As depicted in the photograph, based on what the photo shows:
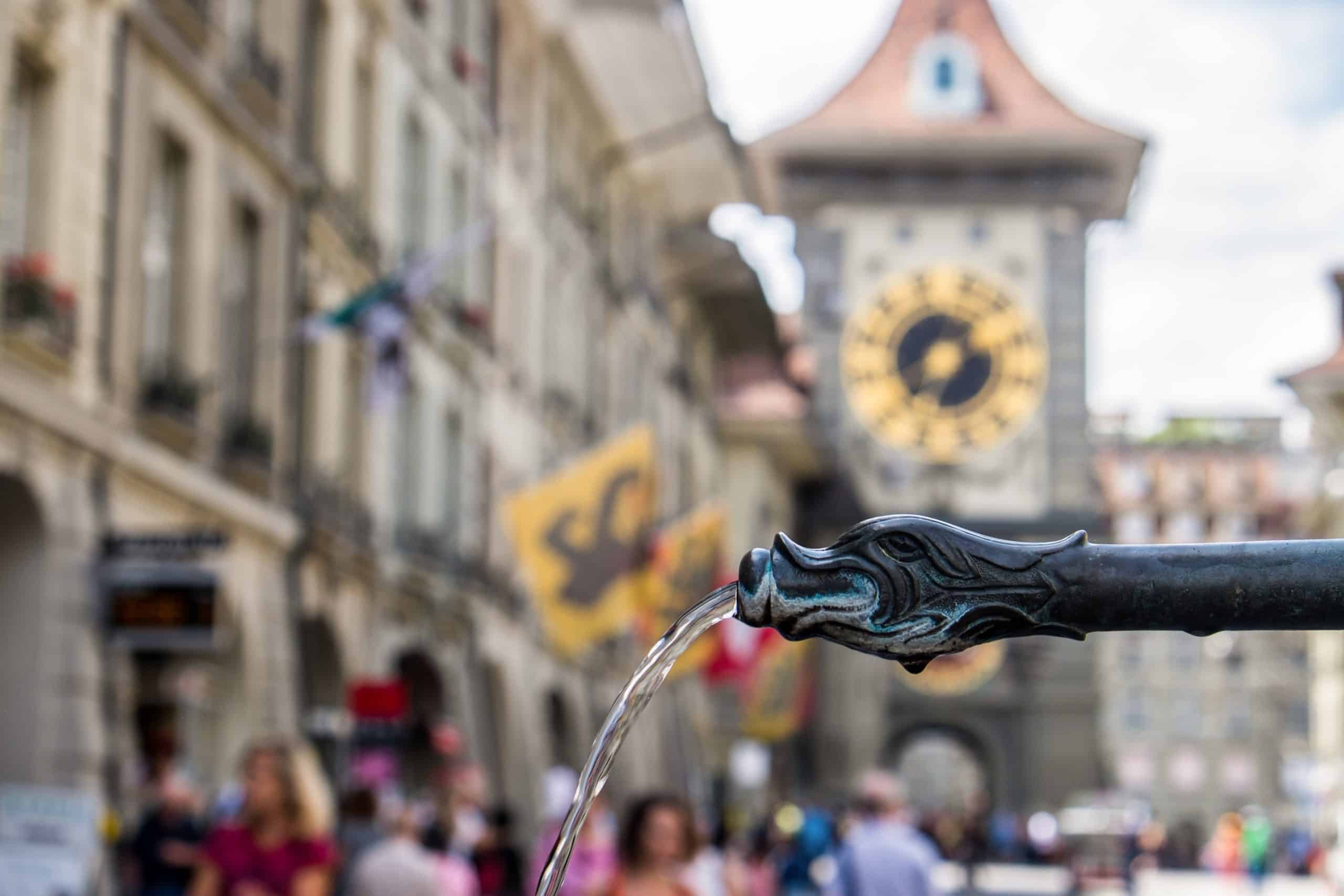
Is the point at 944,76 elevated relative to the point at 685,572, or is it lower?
elevated

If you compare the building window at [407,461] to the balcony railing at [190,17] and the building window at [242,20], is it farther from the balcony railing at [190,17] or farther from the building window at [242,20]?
the balcony railing at [190,17]

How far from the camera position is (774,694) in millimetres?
34844

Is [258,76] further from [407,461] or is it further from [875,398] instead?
[875,398]

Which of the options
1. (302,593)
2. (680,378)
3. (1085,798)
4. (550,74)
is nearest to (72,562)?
(302,593)

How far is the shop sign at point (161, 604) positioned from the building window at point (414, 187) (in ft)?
36.2

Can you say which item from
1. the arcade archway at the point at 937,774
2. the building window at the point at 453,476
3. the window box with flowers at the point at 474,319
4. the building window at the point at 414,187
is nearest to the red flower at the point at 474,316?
the window box with flowers at the point at 474,319

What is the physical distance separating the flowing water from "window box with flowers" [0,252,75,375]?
1061 cm

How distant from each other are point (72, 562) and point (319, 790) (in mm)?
7272

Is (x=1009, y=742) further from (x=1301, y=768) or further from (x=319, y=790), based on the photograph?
(x=319, y=790)

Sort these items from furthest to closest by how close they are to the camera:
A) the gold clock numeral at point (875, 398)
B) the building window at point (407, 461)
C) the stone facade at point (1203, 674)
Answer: the stone facade at point (1203, 674) < the gold clock numeral at point (875, 398) < the building window at point (407, 461)

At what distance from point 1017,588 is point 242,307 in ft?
56.2

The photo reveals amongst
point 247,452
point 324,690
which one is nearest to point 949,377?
point 324,690

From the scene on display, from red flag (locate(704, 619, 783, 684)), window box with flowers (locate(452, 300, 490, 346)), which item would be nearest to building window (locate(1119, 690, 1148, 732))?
red flag (locate(704, 619, 783, 684))

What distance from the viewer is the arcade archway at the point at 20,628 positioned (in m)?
14.3
